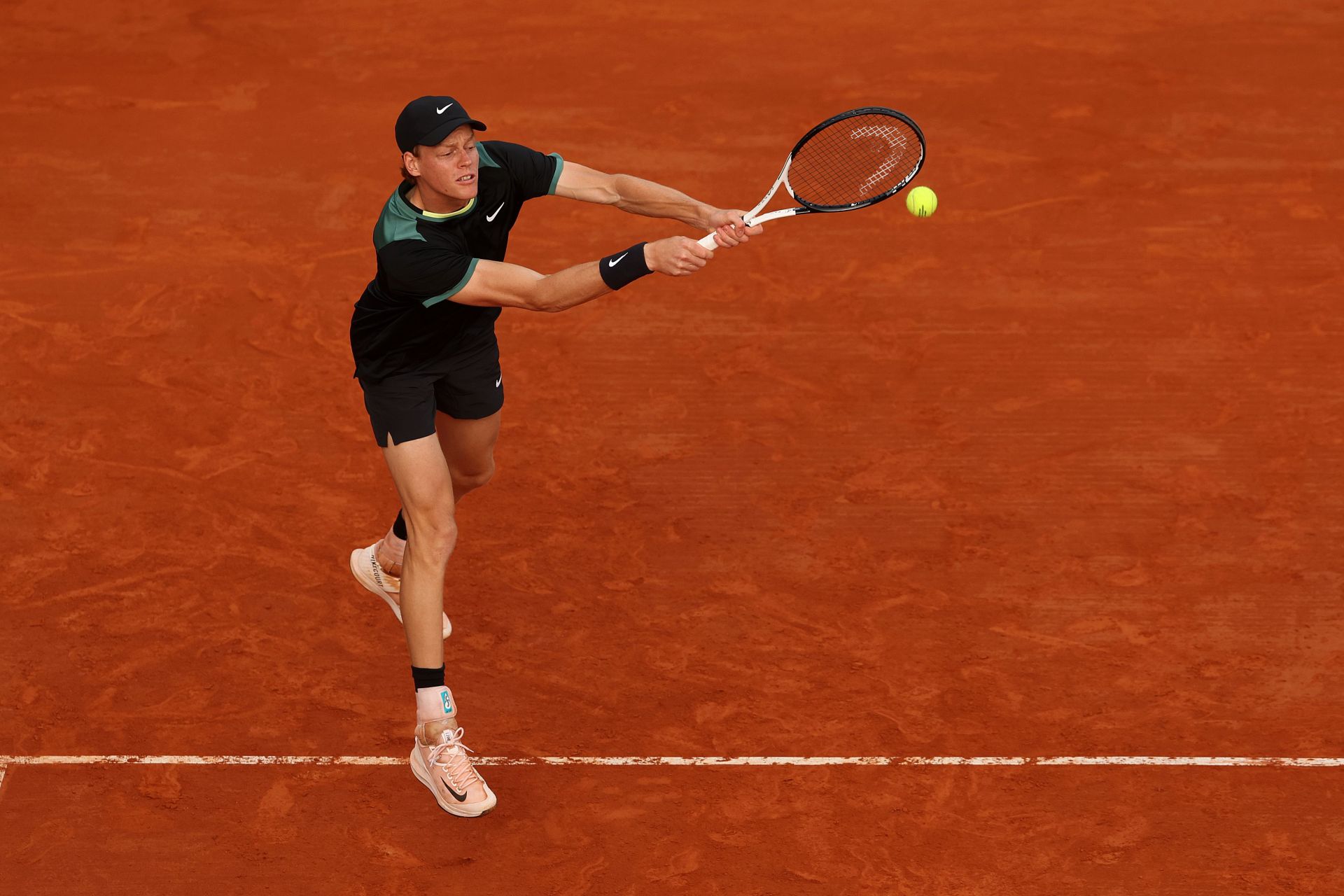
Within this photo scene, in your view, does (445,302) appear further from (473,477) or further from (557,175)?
(473,477)

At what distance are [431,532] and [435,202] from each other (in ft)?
3.94

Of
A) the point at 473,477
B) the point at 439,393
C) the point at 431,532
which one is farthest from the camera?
the point at 473,477

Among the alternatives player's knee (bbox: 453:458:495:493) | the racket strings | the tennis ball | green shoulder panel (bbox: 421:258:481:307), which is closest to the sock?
player's knee (bbox: 453:458:495:493)

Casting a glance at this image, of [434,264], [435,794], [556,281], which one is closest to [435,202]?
[434,264]

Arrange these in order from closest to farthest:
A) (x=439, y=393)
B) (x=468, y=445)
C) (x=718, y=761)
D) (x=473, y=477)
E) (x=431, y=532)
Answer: (x=431, y=532), (x=718, y=761), (x=439, y=393), (x=468, y=445), (x=473, y=477)

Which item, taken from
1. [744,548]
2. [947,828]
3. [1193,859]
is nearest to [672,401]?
[744,548]

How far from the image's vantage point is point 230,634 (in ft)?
20.7

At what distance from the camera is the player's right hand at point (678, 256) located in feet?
16.0

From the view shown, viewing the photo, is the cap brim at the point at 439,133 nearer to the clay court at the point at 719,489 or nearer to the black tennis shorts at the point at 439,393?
the black tennis shorts at the point at 439,393

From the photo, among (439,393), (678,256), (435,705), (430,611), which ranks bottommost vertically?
(435,705)

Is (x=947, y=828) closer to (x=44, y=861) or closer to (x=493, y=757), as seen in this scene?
(x=493, y=757)

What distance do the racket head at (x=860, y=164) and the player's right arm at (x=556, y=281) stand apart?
866 mm

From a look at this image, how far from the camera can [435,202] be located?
5355 mm

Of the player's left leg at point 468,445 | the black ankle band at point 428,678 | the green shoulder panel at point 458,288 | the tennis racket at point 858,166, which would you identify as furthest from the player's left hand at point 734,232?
the black ankle band at point 428,678
